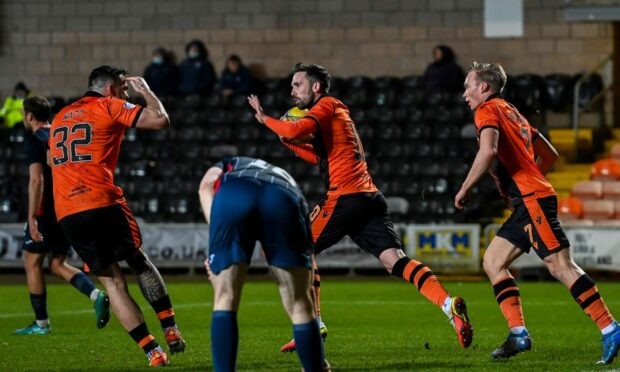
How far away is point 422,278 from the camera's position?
913 centimetres

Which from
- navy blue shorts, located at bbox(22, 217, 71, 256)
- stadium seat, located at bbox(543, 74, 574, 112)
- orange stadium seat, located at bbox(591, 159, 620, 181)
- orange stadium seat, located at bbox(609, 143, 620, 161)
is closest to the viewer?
navy blue shorts, located at bbox(22, 217, 71, 256)

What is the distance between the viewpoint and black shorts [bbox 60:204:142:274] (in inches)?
345

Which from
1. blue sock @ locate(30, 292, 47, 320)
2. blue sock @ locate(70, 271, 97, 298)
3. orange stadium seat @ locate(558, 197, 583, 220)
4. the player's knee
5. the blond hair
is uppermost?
the blond hair

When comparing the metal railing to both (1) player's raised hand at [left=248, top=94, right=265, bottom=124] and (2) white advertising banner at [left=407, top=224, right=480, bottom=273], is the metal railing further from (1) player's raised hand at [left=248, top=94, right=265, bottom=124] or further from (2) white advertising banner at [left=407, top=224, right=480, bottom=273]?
(1) player's raised hand at [left=248, top=94, right=265, bottom=124]

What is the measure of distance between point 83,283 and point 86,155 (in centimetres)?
300

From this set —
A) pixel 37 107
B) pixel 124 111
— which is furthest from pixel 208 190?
pixel 37 107

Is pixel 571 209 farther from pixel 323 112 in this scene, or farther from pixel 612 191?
pixel 323 112

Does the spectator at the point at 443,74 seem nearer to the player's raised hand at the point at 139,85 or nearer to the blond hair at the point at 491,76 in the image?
the blond hair at the point at 491,76

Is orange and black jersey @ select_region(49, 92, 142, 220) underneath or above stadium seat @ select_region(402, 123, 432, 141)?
above

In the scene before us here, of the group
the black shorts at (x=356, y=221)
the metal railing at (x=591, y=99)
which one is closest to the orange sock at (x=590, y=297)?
the black shorts at (x=356, y=221)

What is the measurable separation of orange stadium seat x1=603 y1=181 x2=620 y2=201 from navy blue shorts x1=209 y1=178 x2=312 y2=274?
15.4 meters

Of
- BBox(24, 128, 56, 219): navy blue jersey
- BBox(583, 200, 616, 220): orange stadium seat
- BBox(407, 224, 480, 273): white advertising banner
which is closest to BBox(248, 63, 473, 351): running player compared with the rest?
BBox(24, 128, 56, 219): navy blue jersey

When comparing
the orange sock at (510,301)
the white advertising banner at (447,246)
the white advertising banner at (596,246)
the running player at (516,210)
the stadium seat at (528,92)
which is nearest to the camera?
the running player at (516,210)

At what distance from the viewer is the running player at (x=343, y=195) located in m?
9.11
